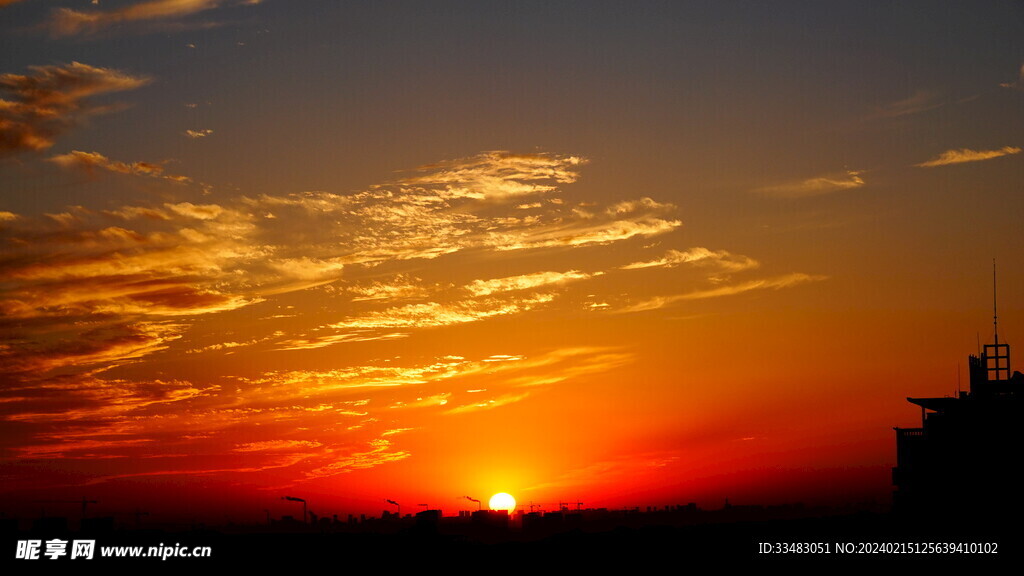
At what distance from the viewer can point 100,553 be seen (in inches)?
3204

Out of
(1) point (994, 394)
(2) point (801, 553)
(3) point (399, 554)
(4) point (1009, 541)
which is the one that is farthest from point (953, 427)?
(3) point (399, 554)

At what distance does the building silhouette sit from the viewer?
313ft

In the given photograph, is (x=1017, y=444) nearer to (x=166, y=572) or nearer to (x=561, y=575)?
(x=561, y=575)

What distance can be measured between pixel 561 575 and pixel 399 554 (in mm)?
17407

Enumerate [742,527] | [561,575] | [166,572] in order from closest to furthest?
[166,572], [561,575], [742,527]

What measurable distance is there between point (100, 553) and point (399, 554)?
89.5ft

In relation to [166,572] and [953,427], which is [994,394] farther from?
[166,572]

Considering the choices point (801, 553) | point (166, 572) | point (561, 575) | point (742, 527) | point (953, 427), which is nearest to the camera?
point (801, 553)

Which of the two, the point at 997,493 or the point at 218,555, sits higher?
the point at 997,493

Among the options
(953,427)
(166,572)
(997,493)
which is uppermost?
(953,427)

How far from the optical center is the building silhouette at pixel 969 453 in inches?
3760

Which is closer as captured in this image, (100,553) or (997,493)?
(100,553)

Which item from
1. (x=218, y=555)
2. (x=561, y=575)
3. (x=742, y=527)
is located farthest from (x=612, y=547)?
(x=218, y=555)

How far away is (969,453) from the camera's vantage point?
99.7m
